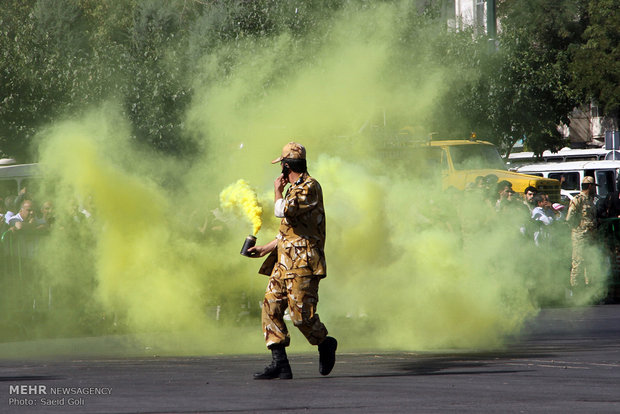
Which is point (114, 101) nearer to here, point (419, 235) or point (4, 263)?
point (4, 263)

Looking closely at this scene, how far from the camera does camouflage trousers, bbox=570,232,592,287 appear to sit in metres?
15.4

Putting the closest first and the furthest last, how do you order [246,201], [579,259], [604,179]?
[246,201]
[579,259]
[604,179]

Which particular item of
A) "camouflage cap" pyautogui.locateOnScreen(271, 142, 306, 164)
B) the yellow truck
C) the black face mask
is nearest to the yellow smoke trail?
the black face mask

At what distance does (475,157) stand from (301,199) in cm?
1440

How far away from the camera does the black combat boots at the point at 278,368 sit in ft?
25.3

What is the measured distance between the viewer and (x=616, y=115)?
4722cm

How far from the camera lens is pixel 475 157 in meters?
21.7

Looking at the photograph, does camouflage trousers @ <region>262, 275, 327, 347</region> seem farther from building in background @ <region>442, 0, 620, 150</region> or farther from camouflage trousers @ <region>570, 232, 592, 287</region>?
building in background @ <region>442, 0, 620, 150</region>

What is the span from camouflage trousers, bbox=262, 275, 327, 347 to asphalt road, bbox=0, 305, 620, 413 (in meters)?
0.32

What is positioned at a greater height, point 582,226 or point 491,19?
point 491,19

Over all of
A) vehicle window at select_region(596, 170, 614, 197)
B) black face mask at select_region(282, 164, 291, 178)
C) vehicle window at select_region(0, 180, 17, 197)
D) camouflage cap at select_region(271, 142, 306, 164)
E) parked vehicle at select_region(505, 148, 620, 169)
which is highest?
parked vehicle at select_region(505, 148, 620, 169)

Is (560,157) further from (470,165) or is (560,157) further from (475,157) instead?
(470,165)

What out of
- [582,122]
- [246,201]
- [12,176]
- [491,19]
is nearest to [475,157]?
[491,19]

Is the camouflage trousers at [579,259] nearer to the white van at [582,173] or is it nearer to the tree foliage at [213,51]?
the tree foliage at [213,51]
